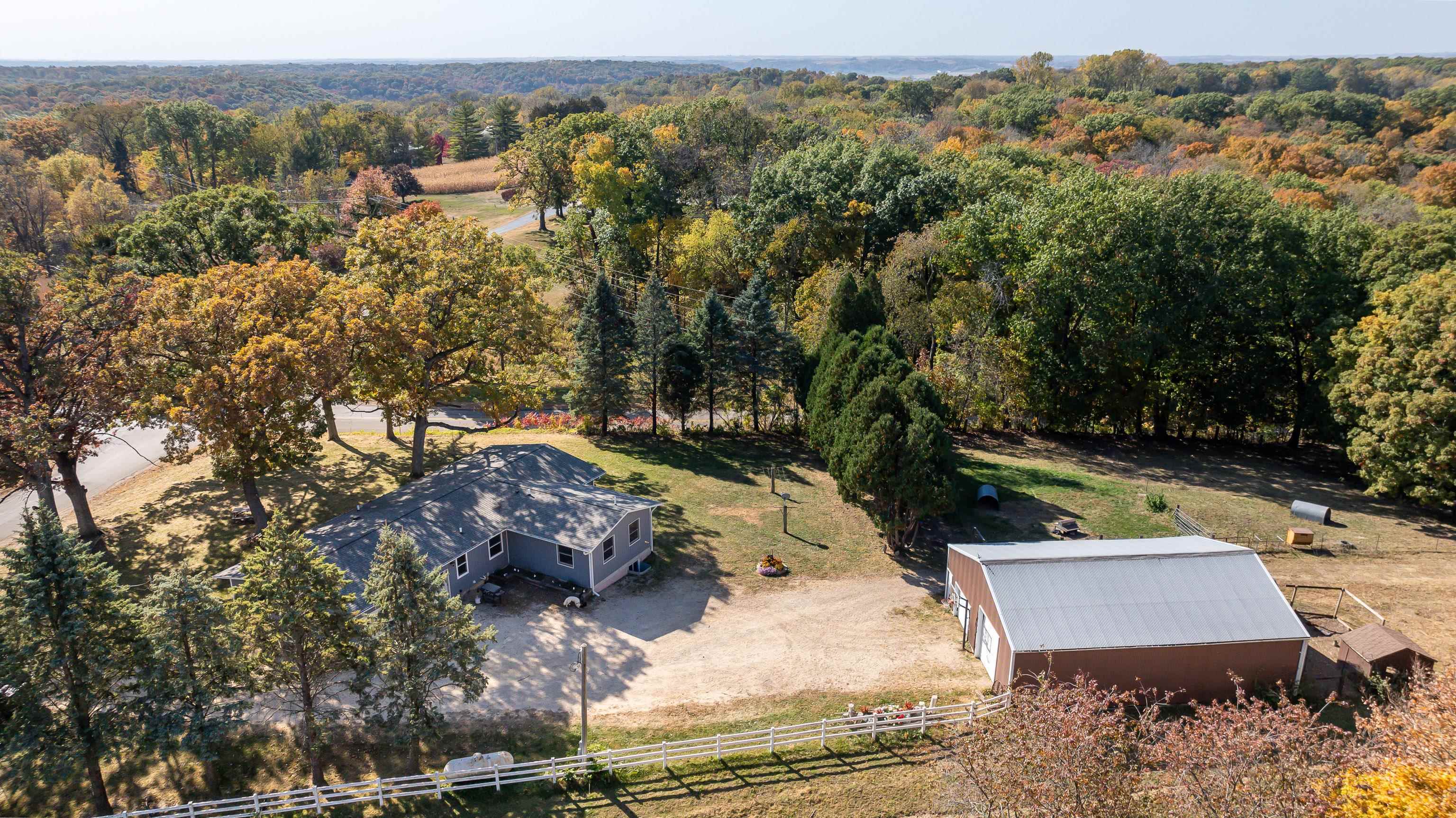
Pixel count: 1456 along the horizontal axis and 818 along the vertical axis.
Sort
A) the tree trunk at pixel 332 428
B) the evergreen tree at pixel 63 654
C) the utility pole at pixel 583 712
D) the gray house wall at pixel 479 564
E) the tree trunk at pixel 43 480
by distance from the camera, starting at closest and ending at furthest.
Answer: the evergreen tree at pixel 63 654
the utility pole at pixel 583 712
the tree trunk at pixel 43 480
the gray house wall at pixel 479 564
the tree trunk at pixel 332 428

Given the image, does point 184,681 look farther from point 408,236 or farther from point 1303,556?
point 1303,556

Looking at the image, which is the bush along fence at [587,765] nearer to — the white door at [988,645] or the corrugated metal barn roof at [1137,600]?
the white door at [988,645]

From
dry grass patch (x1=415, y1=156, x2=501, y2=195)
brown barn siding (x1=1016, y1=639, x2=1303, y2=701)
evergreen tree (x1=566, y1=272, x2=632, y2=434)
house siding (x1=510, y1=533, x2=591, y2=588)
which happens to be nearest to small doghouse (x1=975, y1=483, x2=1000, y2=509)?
brown barn siding (x1=1016, y1=639, x2=1303, y2=701)

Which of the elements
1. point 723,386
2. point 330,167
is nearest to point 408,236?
point 723,386

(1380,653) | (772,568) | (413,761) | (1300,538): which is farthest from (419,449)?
(1300,538)

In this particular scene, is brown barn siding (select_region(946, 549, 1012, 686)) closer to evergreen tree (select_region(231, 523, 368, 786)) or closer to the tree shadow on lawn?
the tree shadow on lawn

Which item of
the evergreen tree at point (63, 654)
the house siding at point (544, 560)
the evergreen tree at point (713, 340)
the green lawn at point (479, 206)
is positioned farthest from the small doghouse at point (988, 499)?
the green lawn at point (479, 206)
